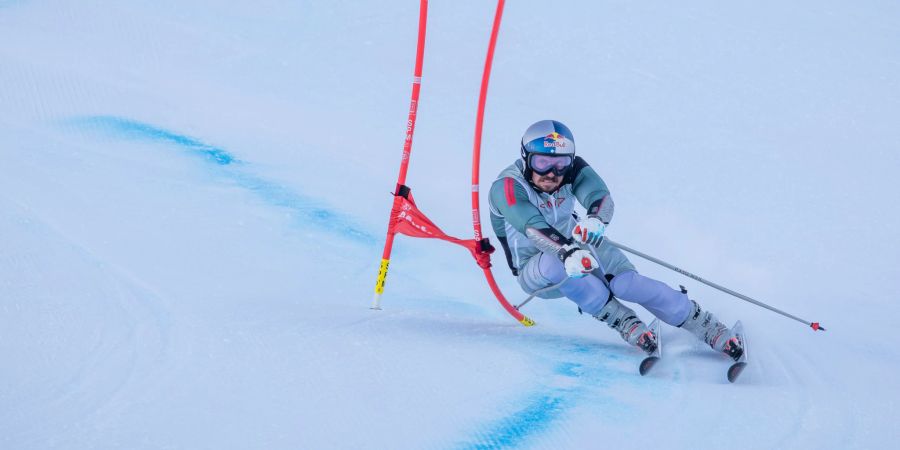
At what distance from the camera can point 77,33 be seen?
27.5ft

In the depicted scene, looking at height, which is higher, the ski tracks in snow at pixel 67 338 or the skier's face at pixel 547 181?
the skier's face at pixel 547 181

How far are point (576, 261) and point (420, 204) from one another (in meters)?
2.49

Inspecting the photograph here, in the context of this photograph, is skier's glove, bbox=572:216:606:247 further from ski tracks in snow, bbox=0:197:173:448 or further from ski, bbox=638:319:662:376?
ski tracks in snow, bbox=0:197:173:448

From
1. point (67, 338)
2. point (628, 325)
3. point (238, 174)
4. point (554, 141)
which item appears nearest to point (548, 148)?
point (554, 141)

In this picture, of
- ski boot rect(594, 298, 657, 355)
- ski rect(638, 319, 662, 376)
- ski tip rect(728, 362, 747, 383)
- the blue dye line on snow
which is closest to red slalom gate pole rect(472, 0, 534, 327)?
ski boot rect(594, 298, 657, 355)

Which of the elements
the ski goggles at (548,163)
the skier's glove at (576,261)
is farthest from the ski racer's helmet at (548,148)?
the skier's glove at (576,261)

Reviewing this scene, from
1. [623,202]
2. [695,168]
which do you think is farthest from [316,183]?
[695,168]

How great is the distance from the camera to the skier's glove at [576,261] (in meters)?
4.15

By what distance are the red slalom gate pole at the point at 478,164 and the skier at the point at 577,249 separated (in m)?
0.12

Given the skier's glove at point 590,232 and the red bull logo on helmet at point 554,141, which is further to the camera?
the red bull logo on helmet at point 554,141

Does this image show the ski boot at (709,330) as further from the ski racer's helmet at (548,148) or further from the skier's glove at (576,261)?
the ski racer's helmet at (548,148)

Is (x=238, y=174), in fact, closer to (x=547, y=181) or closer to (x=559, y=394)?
(x=547, y=181)

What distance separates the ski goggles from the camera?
448 centimetres

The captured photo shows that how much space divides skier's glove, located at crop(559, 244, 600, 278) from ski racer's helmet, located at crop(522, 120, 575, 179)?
0.49 metres
